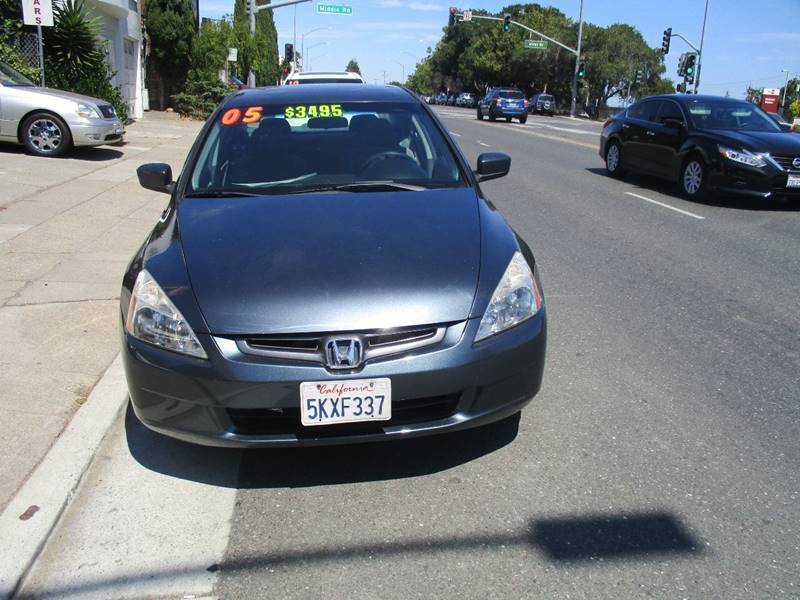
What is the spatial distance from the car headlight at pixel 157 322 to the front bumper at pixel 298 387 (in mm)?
37

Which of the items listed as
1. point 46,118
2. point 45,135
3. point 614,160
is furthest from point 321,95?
point 614,160

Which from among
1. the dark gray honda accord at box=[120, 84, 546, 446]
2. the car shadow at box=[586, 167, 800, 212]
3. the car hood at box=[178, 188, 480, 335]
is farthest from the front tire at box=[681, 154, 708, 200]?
the dark gray honda accord at box=[120, 84, 546, 446]

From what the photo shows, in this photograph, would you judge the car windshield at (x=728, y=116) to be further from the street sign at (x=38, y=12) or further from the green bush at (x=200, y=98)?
the green bush at (x=200, y=98)

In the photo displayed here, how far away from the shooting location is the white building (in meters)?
22.3

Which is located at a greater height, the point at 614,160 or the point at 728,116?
the point at 728,116

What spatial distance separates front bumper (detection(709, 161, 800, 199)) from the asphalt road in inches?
242

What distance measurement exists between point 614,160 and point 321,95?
10777 mm

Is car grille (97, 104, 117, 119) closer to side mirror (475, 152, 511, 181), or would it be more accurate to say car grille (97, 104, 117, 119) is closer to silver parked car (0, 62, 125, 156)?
silver parked car (0, 62, 125, 156)

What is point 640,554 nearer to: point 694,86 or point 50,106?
point 50,106

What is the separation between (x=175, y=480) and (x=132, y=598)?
32.6 inches

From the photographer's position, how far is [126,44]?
2522 cm

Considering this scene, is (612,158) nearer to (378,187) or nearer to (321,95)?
(321,95)

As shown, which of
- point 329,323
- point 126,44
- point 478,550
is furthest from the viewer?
point 126,44

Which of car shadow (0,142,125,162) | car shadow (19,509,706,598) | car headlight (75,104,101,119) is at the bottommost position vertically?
car shadow (19,509,706,598)
